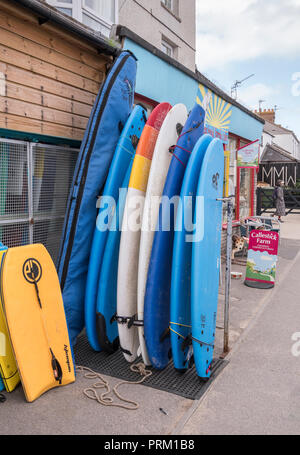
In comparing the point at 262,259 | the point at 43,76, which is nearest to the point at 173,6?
the point at 262,259

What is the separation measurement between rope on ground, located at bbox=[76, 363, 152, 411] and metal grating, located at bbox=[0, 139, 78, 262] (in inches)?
51.7

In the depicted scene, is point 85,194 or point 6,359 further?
point 85,194

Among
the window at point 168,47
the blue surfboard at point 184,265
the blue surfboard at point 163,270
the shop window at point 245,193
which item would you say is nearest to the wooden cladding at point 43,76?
the blue surfboard at point 163,270

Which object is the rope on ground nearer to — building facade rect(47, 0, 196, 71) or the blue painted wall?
the blue painted wall

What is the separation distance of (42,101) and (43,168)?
2.00 feet

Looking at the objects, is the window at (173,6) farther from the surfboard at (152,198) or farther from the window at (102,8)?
the surfboard at (152,198)

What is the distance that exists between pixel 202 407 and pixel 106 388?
0.71m

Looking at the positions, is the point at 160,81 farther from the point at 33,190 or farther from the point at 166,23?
the point at 166,23

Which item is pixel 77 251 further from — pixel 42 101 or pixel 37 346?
pixel 42 101

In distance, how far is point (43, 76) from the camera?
3357mm

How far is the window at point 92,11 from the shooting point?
5168mm

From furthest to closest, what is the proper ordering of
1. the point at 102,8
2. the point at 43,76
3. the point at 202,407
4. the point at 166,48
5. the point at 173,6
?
the point at 173,6, the point at 166,48, the point at 102,8, the point at 43,76, the point at 202,407

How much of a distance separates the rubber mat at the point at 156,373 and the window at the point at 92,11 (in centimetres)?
453
